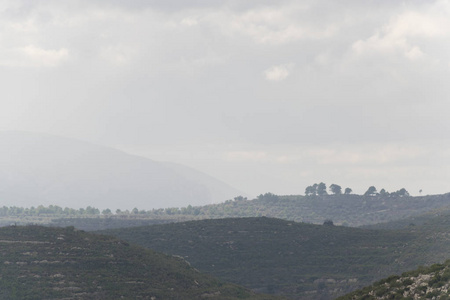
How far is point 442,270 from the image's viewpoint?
4778cm

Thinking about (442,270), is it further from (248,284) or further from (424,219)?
(424,219)

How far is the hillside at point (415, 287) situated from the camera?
44062 millimetres

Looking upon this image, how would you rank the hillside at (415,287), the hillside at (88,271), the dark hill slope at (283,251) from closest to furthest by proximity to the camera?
the hillside at (415,287) → the hillside at (88,271) → the dark hill slope at (283,251)

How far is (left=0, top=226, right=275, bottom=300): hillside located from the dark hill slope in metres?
23.1

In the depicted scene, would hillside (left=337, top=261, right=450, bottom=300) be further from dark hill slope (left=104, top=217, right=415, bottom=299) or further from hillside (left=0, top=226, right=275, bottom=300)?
dark hill slope (left=104, top=217, right=415, bottom=299)

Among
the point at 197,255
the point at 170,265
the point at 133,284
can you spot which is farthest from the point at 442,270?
the point at 197,255

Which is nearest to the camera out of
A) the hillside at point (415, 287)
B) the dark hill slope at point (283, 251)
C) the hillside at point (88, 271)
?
the hillside at point (415, 287)

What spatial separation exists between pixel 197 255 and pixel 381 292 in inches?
3647

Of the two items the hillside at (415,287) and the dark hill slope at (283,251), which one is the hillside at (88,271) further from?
the hillside at (415,287)

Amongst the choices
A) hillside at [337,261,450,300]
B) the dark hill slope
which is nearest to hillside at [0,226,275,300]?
the dark hill slope

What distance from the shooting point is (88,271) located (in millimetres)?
91375

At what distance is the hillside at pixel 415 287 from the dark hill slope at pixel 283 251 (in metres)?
61.3

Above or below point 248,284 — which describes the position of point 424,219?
above

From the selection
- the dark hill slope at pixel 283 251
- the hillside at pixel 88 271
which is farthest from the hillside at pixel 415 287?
the dark hill slope at pixel 283 251
